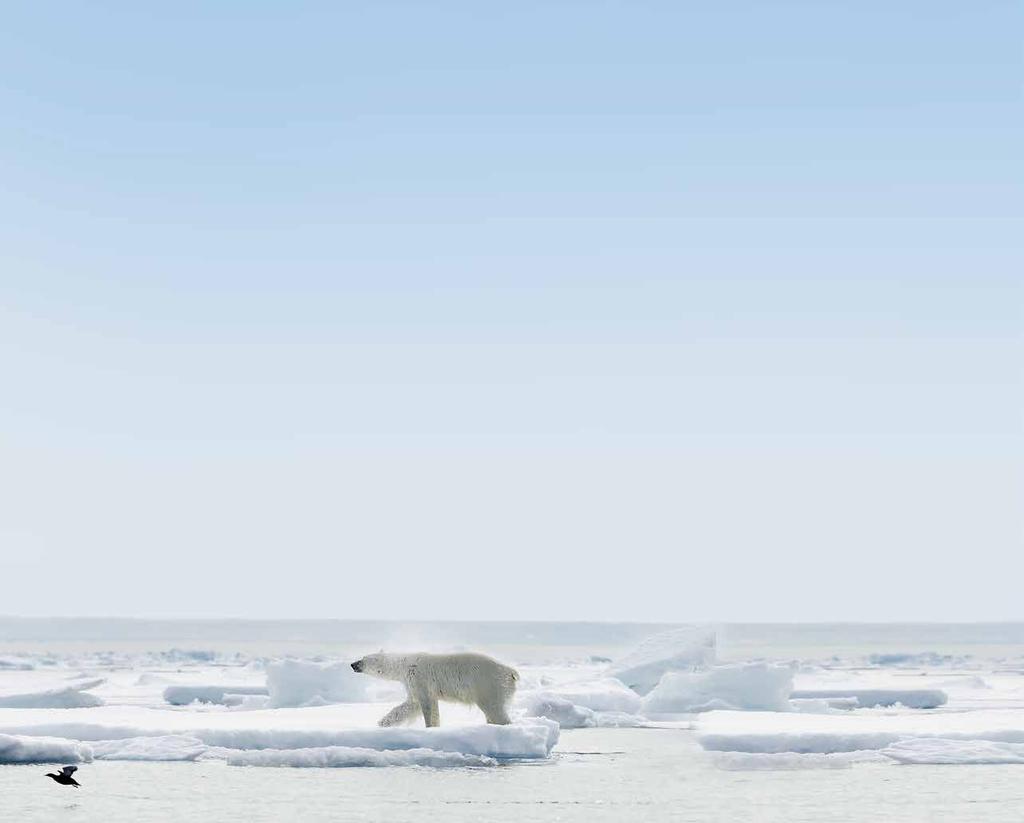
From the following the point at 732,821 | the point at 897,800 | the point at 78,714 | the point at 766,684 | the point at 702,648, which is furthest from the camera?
the point at 702,648

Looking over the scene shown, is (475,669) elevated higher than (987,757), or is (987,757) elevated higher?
(475,669)

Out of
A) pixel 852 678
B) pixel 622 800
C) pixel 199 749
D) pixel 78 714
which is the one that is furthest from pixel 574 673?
pixel 622 800

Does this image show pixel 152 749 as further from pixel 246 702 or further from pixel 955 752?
pixel 955 752

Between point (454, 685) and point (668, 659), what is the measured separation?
540 inches

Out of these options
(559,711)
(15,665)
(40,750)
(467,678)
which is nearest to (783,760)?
(467,678)

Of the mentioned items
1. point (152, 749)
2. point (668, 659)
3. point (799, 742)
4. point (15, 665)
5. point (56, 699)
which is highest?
point (668, 659)

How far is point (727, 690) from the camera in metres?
27.8

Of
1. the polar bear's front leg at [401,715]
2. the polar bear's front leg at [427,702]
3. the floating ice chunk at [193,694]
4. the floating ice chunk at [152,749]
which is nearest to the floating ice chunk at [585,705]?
the polar bear's front leg at [427,702]

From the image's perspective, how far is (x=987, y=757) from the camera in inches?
728

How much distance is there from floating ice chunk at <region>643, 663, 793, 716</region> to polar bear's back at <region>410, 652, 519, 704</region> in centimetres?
912

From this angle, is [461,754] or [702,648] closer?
[461,754]

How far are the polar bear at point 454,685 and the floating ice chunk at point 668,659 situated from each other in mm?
13290

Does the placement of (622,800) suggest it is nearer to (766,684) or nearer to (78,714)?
(78,714)

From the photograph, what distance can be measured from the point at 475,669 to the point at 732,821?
19.3 feet
